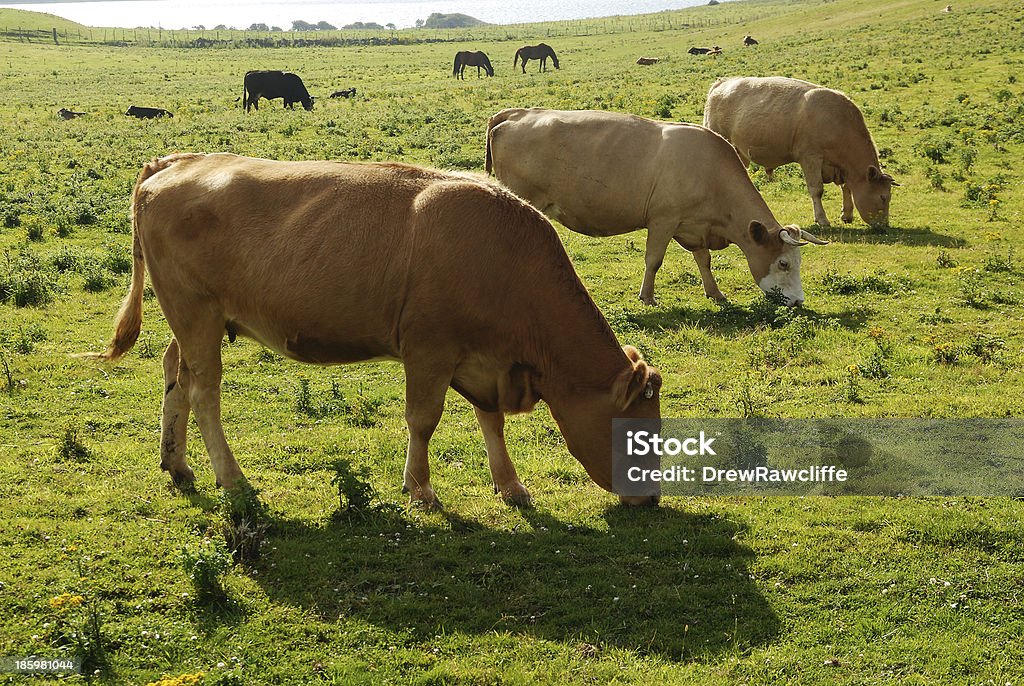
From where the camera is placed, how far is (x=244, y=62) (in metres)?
73.4

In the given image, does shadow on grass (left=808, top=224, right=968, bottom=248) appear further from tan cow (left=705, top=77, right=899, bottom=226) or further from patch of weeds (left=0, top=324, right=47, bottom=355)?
patch of weeds (left=0, top=324, right=47, bottom=355)

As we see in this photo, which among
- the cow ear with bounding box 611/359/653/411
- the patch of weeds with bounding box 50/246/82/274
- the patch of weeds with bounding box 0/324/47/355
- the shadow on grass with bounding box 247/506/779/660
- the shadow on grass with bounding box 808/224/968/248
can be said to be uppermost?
the cow ear with bounding box 611/359/653/411

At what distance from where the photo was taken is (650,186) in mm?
14141

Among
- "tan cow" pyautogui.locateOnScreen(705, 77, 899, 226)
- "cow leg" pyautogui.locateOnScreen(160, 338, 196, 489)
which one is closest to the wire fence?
"tan cow" pyautogui.locateOnScreen(705, 77, 899, 226)

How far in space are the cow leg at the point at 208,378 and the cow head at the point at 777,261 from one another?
8205 millimetres

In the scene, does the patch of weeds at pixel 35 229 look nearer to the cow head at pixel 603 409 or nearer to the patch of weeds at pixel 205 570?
the patch of weeds at pixel 205 570

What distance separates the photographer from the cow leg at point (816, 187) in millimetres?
18609

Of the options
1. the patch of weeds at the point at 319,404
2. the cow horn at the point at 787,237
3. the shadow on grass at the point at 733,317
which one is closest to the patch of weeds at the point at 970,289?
the shadow on grass at the point at 733,317

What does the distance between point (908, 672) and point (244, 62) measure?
2951 inches

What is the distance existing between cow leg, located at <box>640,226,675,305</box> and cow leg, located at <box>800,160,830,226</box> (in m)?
5.63

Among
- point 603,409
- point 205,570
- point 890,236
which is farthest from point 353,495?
point 890,236

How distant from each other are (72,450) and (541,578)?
5043 millimetres

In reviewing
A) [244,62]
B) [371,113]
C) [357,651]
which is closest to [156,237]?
[357,651]

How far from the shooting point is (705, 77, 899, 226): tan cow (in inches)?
723
